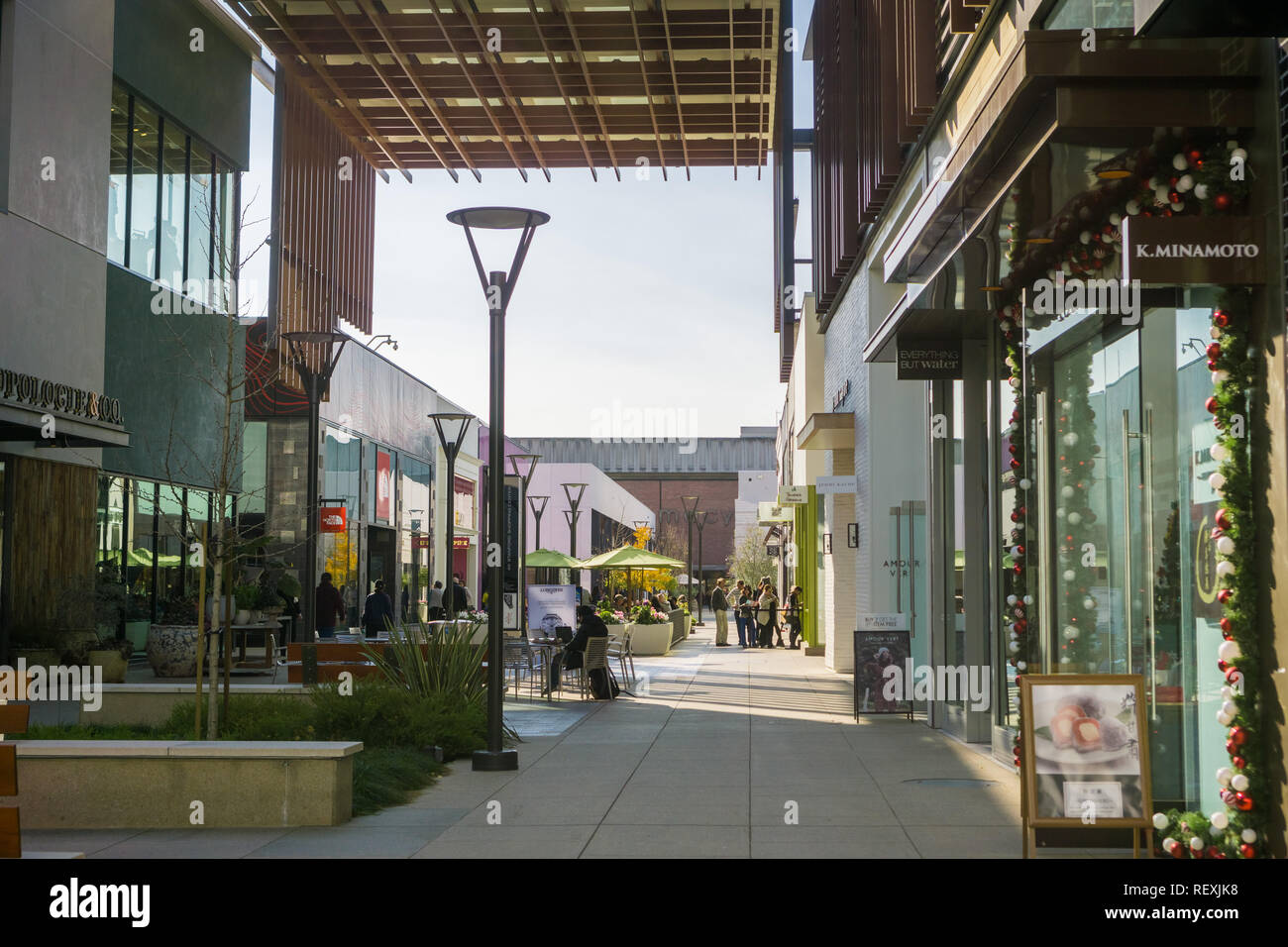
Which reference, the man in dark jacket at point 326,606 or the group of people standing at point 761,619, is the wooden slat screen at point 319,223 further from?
the group of people standing at point 761,619

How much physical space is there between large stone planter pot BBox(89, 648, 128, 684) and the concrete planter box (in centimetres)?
1362

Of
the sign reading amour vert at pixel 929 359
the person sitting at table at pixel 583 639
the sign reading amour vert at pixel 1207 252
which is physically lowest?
the person sitting at table at pixel 583 639

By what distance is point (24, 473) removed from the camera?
19.2 meters

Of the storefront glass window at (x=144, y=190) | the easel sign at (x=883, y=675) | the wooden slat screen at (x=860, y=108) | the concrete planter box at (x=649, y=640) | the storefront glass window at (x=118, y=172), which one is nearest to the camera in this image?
the wooden slat screen at (x=860, y=108)

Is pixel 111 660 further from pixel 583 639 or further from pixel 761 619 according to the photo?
pixel 761 619

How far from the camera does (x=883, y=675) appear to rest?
15.7m

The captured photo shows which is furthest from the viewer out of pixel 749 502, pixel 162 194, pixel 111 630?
pixel 749 502

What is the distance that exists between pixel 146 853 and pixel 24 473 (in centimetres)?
1272

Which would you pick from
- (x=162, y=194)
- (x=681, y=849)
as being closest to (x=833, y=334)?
(x=162, y=194)

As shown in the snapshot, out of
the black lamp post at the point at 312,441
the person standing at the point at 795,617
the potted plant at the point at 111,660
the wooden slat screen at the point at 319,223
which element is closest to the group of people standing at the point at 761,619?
the person standing at the point at 795,617

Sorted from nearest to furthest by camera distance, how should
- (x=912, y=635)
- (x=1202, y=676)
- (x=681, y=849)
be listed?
(x=1202, y=676) < (x=681, y=849) < (x=912, y=635)

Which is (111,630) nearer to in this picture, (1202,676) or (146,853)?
(146,853)

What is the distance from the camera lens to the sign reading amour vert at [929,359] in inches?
528

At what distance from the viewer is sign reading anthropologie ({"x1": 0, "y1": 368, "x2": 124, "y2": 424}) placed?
1659cm
